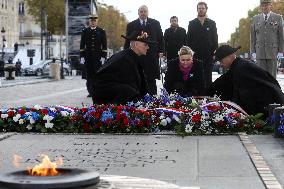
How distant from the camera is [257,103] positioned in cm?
1088

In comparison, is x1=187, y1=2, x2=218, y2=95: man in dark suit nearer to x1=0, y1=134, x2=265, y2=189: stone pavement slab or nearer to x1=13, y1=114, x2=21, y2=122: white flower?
x1=13, y1=114, x2=21, y2=122: white flower

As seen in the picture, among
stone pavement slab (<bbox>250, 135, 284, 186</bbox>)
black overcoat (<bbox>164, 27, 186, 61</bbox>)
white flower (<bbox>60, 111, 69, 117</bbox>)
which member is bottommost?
stone pavement slab (<bbox>250, 135, 284, 186</bbox>)

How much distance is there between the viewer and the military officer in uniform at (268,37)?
16.5 m

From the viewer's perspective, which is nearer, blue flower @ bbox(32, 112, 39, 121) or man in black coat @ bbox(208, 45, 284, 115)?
blue flower @ bbox(32, 112, 39, 121)

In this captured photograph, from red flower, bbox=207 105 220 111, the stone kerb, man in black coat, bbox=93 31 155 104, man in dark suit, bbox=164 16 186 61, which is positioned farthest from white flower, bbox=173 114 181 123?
man in dark suit, bbox=164 16 186 61

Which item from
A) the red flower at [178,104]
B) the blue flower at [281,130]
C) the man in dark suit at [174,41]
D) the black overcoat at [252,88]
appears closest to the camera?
the blue flower at [281,130]

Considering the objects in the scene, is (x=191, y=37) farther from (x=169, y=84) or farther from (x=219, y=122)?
(x=219, y=122)

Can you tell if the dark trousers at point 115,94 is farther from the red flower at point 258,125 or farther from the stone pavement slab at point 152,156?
the red flower at point 258,125

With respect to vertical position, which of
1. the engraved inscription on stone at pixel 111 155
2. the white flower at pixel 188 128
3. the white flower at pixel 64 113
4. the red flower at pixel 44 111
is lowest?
the engraved inscription on stone at pixel 111 155

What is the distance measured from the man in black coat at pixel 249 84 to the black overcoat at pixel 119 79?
1453 mm

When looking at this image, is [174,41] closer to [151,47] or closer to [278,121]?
[151,47]

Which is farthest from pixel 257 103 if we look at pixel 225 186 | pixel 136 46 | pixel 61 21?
pixel 61 21

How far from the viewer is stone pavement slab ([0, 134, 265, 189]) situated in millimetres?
6543

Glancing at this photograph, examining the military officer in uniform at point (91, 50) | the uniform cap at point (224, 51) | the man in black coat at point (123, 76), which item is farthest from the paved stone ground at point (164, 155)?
the military officer in uniform at point (91, 50)
